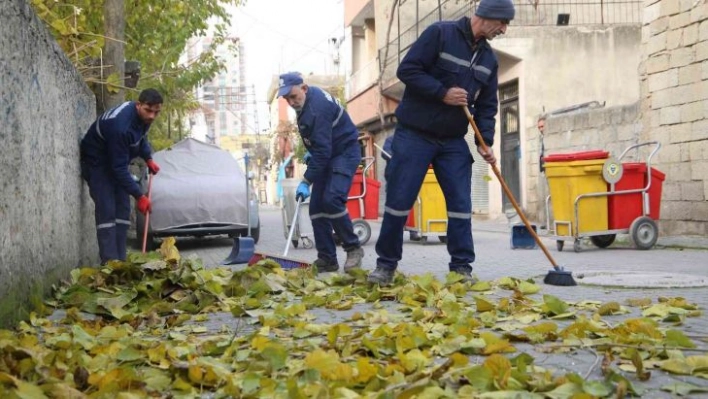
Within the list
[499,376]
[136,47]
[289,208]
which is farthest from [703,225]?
[499,376]

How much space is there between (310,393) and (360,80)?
30.0 metres

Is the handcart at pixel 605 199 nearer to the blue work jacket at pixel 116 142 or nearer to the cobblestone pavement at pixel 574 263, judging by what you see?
the cobblestone pavement at pixel 574 263

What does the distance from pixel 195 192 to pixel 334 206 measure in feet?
19.4

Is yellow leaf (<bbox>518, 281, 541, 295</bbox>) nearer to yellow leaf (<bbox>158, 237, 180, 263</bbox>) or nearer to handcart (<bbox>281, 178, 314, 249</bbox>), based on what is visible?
yellow leaf (<bbox>158, 237, 180, 263</bbox>)

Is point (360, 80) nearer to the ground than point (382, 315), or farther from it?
farther from it

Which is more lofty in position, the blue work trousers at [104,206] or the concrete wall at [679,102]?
the concrete wall at [679,102]

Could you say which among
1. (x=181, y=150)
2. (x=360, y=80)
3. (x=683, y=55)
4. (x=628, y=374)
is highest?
(x=360, y=80)

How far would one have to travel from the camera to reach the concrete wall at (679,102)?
12.1 m

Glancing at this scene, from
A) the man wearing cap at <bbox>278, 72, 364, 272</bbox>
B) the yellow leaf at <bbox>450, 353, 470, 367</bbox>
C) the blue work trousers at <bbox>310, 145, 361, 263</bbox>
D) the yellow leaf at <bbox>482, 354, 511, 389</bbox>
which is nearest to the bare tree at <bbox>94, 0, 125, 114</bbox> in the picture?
the man wearing cap at <bbox>278, 72, 364, 272</bbox>

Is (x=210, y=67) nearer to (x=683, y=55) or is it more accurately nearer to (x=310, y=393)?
(x=683, y=55)

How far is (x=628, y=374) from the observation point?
128 inches

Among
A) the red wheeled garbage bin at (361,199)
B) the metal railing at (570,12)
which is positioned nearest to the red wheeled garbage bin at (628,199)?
the red wheeled garbage bin at (361,199)

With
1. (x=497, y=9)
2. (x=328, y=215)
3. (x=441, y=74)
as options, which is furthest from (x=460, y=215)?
(x=328, y=215)

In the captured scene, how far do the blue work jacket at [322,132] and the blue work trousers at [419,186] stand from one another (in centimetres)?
110
